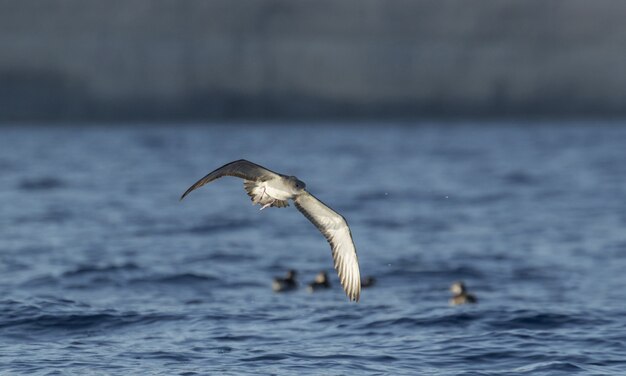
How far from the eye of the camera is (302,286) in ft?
96.8

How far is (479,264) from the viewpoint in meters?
34.8

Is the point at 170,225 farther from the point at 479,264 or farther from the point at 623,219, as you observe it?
the point at 623,219

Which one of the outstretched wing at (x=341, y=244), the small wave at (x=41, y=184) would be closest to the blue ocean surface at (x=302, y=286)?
the small wave at (x=41, y=184)

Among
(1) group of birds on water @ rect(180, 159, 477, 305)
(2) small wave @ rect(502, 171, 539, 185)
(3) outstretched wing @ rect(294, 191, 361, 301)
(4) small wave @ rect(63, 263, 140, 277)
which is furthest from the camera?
(2) small wave @ rect(502, 171, 539, 185)

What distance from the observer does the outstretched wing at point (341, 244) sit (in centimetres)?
1850

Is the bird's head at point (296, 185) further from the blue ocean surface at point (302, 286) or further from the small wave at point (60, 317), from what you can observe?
the small wave at point (60, 317)

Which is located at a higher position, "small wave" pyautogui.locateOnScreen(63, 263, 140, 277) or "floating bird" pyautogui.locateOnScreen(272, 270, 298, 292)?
"small wave" pyautogui.locateOnScreen(63, 263, 140, 277)

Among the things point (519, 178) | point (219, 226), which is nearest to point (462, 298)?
point (219, 226)

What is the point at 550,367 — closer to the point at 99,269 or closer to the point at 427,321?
the point at 427,321

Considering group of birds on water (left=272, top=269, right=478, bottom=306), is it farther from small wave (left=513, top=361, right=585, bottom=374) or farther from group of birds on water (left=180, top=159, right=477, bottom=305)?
group of birds on water (left=180, top=159, right=477, bottom=305)

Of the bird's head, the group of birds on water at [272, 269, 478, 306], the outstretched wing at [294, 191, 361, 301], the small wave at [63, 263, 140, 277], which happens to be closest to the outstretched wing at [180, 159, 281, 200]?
the bird's head

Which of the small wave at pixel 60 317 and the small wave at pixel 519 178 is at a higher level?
the small wave at pixel 519 178

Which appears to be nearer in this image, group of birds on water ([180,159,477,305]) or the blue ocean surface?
group of birds on water ([180,159,477,305])

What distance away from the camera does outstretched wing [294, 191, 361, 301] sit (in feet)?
60.7
